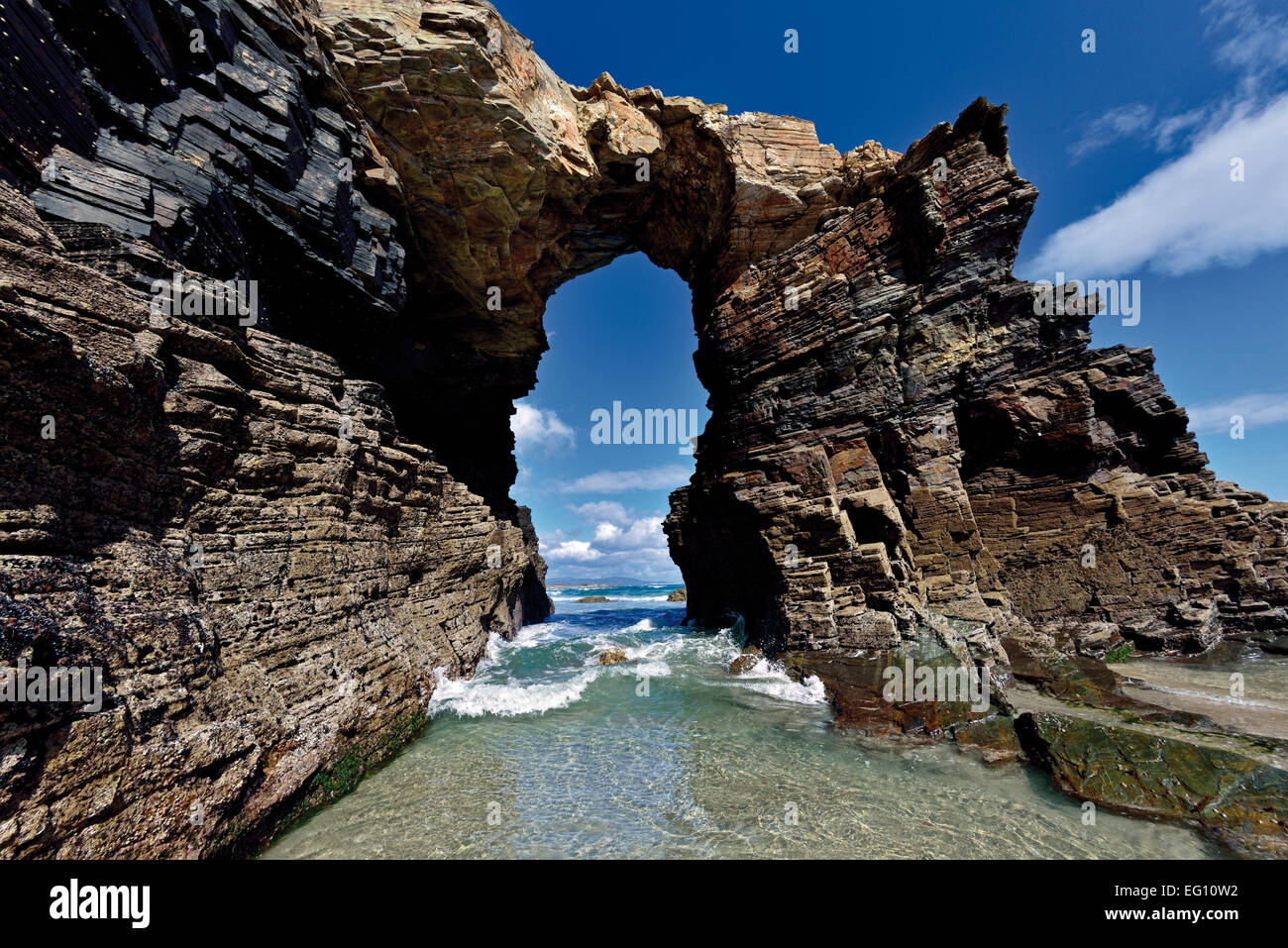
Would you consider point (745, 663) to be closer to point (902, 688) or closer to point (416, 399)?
point (902, 688)

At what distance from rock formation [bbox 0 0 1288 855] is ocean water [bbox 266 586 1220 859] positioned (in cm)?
118

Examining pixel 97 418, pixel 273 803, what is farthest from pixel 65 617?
pixel 273 803

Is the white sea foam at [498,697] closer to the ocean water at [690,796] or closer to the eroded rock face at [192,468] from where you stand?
the ocean water at [690,796]

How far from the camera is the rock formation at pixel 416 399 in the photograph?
16.9 feet

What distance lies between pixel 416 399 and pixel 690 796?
23.9 m

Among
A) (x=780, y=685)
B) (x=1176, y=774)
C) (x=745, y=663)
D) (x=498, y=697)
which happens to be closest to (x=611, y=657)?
(x=745, y=663)

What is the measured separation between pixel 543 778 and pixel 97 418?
27.6ft

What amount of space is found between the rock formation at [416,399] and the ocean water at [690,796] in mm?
1179

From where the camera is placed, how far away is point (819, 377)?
59.3 ft

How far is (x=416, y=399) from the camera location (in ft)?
78.1

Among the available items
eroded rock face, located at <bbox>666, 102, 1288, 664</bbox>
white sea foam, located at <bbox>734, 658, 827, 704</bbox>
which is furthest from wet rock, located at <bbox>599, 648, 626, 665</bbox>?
eroded rock face, located at <bbox>666, 102, 1288, 664</bbox>

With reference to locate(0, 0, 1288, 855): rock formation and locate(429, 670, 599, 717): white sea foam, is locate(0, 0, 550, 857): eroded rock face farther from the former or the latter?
locate(429, 670, 599, 717): white sea foam

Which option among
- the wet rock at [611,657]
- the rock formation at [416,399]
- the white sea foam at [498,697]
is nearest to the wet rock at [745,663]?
the rock formation at [416,399]

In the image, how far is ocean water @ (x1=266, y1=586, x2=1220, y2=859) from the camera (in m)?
5.37
